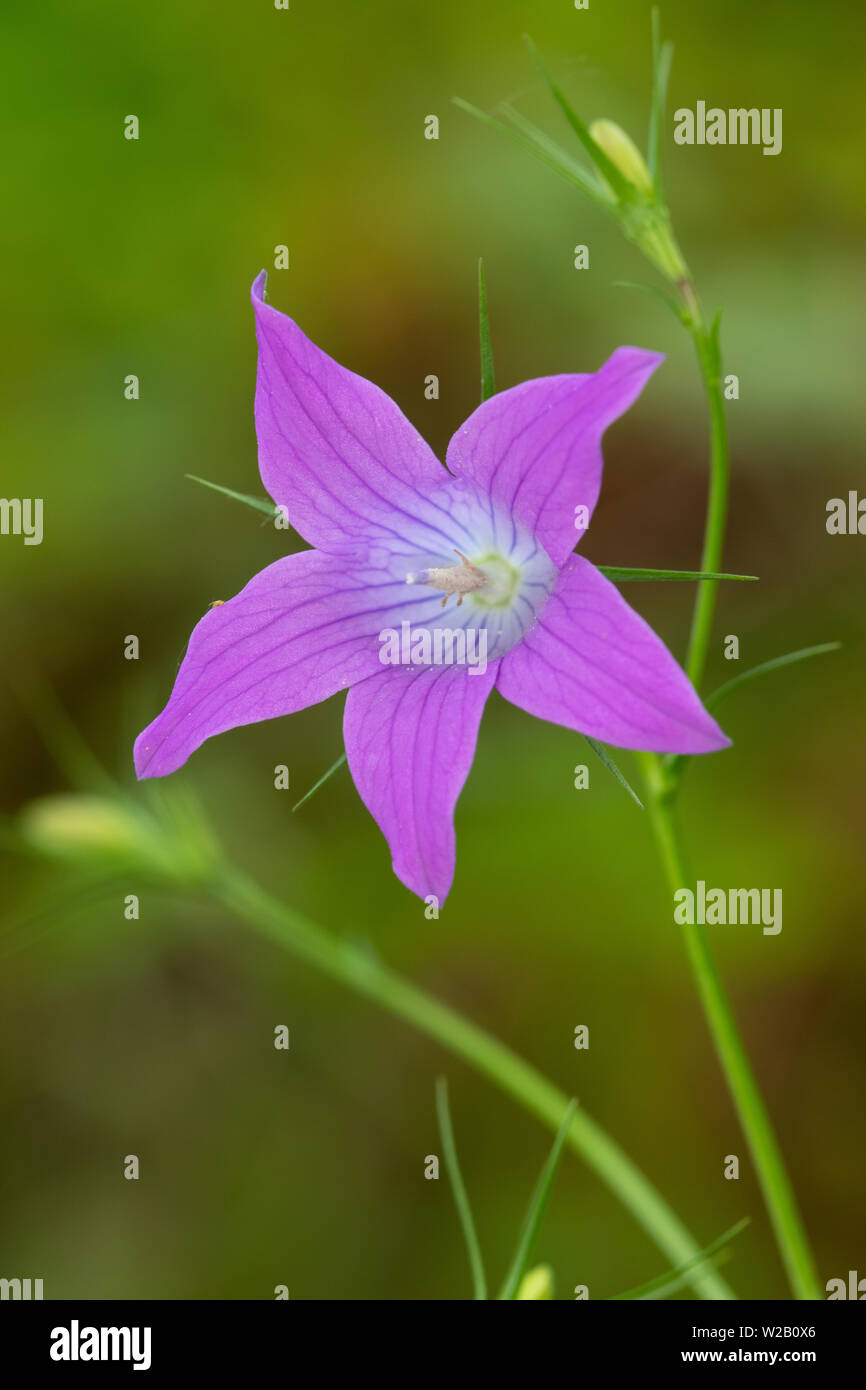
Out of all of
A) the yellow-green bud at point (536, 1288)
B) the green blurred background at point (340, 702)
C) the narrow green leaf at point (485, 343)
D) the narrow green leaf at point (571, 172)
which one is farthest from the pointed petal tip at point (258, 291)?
the green blurred background at point (340, 702)

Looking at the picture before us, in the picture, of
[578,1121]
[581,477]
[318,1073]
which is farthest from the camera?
[318,1073]

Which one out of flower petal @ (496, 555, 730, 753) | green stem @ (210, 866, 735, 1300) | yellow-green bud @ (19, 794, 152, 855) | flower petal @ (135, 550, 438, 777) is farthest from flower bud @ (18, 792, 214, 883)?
flower petal @ (496, 555, 730, 753)

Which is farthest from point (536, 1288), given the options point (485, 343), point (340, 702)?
point (340, 702)

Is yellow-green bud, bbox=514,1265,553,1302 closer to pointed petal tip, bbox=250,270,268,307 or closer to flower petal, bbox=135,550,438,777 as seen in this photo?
flower petal, bbox=135,550,438,777

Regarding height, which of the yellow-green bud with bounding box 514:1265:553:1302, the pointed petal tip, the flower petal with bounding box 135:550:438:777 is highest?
the pointed petal tip

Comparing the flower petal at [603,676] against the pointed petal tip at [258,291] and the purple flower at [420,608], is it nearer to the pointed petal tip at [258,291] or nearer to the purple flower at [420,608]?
the purple flower at [420,608]
